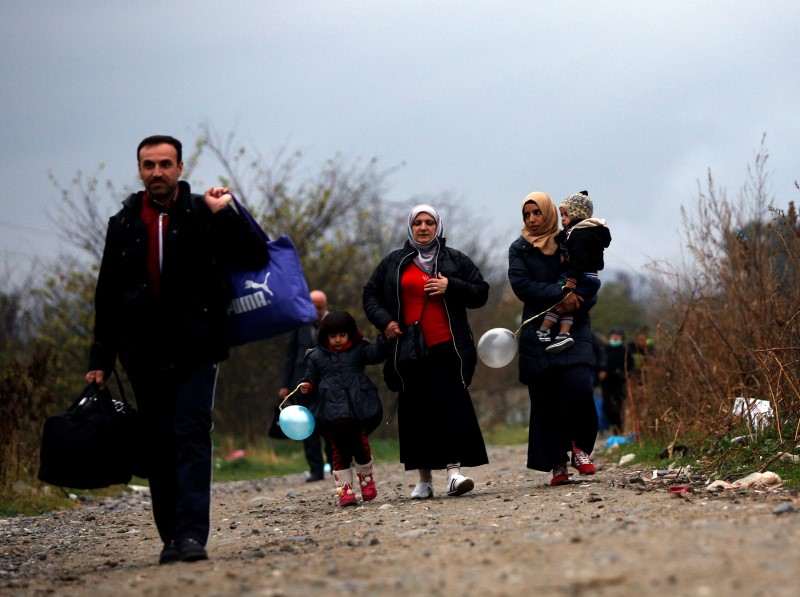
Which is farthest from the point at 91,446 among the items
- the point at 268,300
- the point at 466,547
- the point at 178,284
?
the point at 466,547

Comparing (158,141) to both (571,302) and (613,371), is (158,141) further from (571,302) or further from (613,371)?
(613,371)

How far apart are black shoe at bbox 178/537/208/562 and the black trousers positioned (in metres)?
0.04

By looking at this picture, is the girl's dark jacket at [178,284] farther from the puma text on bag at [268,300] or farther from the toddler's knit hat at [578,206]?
the toddler's knit hat at [578,206]

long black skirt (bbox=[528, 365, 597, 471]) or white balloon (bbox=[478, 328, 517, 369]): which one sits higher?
white balloon (bbox=[478, 328, 517, 369])

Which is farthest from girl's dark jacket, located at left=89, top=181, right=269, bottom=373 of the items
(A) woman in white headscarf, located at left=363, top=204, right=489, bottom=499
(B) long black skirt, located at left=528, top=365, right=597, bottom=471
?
(B) long black skirt, located at left=528, top=365, right=597, bottom=471

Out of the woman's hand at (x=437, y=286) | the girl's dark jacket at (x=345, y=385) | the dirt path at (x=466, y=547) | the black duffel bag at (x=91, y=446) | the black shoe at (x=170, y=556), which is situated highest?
the woman's hand at (x=437, y=286)

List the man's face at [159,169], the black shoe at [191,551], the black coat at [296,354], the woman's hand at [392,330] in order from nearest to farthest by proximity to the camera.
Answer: the black shoe at [191,551] < the man's face at [159,169] < the woman's hand at [392,330] < the black coat at [296,354]

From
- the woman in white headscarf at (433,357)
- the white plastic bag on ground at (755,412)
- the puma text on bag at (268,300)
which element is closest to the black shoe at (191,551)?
the puma text on bag at (268,300)

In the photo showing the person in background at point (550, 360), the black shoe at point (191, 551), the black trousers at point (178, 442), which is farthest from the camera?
the person in background at point (550, 360)

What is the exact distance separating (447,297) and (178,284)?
3.10 meters

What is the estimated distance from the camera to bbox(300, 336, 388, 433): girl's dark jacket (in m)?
9.12

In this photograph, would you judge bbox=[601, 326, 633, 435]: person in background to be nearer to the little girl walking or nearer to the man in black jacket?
the little girl walking

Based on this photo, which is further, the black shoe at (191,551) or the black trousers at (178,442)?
the black trousers at (178,442)

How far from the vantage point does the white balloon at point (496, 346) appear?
9.21 meters
